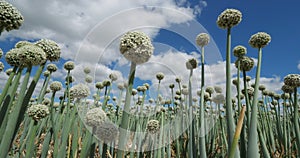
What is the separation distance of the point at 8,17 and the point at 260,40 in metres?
1.55

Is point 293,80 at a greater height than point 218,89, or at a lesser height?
lesser

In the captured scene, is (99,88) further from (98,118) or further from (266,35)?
(266,35)

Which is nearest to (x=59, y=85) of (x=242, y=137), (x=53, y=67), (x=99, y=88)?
(x=53, y=67)

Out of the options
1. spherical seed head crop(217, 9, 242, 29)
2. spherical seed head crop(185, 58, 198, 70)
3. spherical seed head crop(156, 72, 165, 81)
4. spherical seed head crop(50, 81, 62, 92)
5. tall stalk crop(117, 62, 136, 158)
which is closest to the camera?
tall stalk crop(117, 62, 136, 158)

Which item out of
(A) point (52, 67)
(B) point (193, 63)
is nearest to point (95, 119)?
(B) point (193, 63)

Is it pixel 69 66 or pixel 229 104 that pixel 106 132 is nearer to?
pixel 229 104

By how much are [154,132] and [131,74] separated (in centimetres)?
125

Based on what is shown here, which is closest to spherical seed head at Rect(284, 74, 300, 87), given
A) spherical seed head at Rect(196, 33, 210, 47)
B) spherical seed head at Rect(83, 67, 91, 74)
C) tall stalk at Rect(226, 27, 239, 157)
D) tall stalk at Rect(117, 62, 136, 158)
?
spherical seed head at Rect(196, 33, 210, 47)

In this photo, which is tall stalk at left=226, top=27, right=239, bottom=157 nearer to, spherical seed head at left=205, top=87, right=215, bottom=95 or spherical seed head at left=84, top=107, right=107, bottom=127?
spherical seed head at left=84, top=107, right=107, bottom=127

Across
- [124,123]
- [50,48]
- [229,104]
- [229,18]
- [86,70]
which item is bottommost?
[124,123]

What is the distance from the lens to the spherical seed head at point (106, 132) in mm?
1053

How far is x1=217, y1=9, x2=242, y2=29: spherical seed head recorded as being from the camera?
4.44 ft

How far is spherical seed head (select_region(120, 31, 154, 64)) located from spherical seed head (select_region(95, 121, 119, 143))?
0.48 metres

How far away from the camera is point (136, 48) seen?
77 cm
